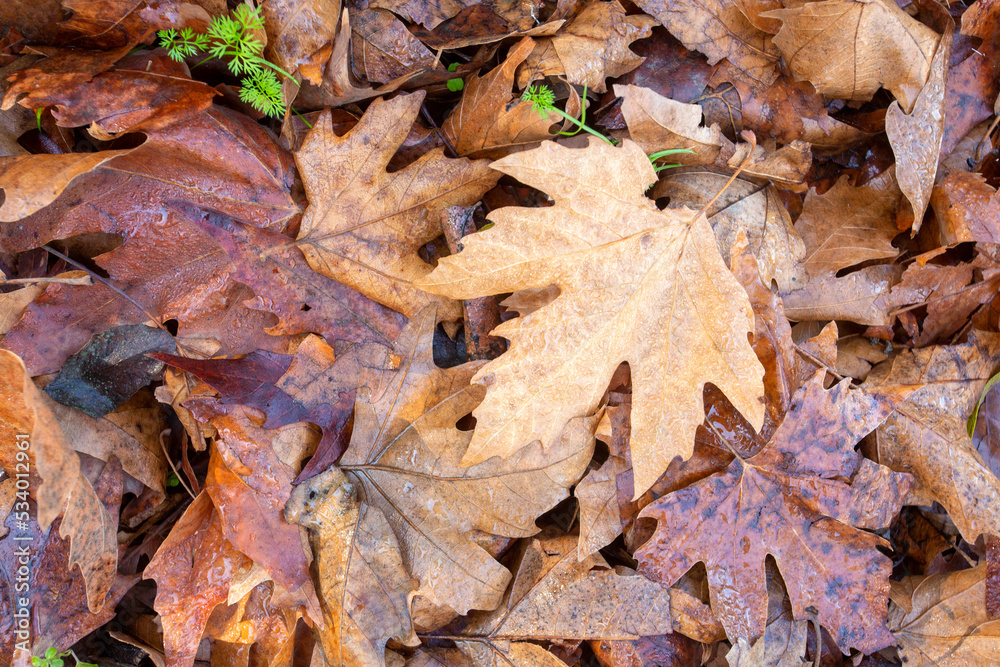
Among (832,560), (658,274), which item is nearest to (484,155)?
(658,274)

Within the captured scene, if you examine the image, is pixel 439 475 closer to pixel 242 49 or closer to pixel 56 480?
pixel 56 480

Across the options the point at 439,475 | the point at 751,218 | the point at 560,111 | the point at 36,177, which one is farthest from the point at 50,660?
the point at 751,218

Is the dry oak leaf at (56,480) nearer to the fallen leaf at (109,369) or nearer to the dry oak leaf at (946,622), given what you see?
the fallen leaf at (109,369)

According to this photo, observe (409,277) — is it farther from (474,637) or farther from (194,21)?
(474,637)

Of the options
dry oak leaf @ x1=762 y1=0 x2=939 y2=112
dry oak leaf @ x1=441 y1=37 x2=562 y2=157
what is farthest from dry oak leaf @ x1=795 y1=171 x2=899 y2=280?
dry oak leaf @ x1=441 y1=37 x2=562 y2=157

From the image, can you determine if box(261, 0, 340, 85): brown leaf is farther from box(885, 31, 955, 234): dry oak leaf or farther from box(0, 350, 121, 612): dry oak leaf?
box(885, 31, 955, 234): dry oak leaf

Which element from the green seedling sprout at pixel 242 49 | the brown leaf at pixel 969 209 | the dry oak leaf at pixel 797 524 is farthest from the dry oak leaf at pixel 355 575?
the brown leaf at pixel 969 209
